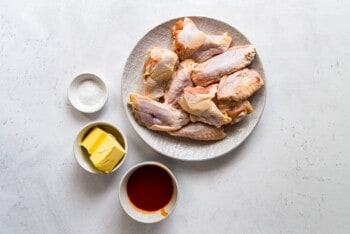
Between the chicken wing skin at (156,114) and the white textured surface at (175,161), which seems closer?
the chicken wing skin at (156,114)

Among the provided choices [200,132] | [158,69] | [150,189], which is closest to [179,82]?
[158,69]

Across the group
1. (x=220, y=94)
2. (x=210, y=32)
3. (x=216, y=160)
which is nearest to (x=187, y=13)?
(x=210, y=32)

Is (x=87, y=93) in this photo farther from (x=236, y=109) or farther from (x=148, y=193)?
(x=236, y=109)

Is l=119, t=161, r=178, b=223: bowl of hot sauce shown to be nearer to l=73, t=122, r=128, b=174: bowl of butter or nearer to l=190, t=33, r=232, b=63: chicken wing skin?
l=73, t=122, r=128, b=174: bowl of butter

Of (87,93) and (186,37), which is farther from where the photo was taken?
(87,93)

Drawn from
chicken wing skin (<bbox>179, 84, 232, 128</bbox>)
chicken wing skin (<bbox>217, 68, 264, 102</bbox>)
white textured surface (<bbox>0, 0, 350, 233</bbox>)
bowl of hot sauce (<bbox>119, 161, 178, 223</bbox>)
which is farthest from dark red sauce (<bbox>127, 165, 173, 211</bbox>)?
chicken wing skin (<bbox>217, 68, 264, 102</bbox>)

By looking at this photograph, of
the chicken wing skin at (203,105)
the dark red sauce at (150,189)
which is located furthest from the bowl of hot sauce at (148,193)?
the chicken wing skin at (203,105)

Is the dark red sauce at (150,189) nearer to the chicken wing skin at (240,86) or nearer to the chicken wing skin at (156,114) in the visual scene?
the chicken wing skin at (156,114)
